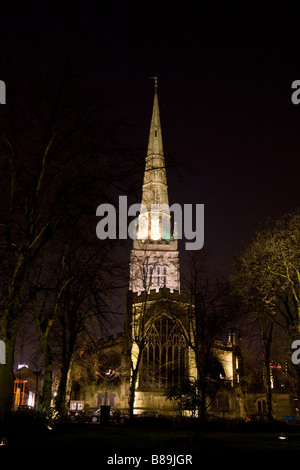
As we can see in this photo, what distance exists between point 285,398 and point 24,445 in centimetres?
4236

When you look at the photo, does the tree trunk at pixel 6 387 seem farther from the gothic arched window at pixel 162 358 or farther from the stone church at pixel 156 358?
the gothic arched window at pixel 162 358

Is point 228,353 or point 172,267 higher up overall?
point 172,267

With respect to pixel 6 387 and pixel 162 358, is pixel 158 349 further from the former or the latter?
pixel 6 387

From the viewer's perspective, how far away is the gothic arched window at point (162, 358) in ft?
136

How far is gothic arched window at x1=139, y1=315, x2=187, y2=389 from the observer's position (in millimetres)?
41312

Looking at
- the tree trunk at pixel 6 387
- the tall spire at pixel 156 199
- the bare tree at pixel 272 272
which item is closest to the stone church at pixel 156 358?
the bare tree at pixel 272 272

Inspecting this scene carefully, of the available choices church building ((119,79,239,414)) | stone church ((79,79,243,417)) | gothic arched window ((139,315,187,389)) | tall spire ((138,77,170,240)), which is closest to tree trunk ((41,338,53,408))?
church building ((119,79,239,414))

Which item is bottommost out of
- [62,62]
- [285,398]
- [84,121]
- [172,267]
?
[285,398]

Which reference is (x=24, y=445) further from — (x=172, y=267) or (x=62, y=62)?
(x=172, y=267)

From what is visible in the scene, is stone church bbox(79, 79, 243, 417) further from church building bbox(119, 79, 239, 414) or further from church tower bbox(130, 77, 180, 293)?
church tower bbox(130, 77, 180, 293)

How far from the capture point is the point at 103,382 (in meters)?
43.5

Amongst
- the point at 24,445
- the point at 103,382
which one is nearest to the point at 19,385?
the point at 103,382

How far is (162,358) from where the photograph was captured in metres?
42.7
